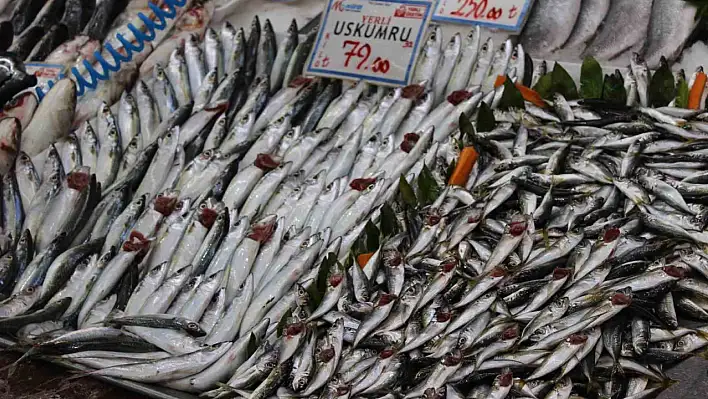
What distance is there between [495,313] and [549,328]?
0.17 m

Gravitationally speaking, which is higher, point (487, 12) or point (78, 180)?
point (487, 12)

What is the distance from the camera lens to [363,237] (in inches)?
110

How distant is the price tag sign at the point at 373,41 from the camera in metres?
3.54

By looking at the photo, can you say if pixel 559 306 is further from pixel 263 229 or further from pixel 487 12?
pixel 487 12

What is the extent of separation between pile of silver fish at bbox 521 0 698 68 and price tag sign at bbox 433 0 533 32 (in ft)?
0.25

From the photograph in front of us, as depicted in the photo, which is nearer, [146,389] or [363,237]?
[146,389]

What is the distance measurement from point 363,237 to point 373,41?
118 cm

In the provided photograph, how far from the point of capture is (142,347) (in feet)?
8.15

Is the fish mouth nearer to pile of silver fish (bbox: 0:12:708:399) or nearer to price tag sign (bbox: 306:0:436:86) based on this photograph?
pile of silver fish (bbox: 0:12:708:399)

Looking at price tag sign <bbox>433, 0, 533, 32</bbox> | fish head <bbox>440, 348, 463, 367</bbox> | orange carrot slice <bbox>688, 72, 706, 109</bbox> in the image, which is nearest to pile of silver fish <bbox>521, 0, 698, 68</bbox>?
price tag sign <bbox>433, 0, 533, 32</bbox>

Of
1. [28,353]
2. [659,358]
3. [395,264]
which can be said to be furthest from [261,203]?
[659,358]

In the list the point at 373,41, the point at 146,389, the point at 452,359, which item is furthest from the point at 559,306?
the point at 373,41

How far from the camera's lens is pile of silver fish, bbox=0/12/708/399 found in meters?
2.20

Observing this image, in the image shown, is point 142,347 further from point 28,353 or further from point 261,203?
point 261,203
